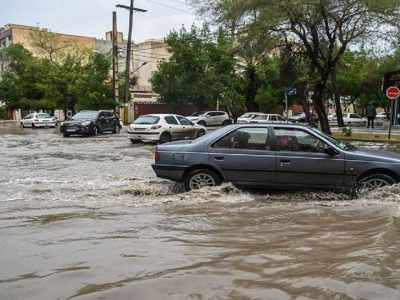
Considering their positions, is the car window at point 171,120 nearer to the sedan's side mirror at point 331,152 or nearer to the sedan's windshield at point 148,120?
the sedan's windshield at point 148,120

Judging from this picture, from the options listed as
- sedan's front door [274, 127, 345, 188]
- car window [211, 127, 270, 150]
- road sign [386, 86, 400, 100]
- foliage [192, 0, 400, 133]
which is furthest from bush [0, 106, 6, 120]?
sedan's front door [274, 127, 345, 188]

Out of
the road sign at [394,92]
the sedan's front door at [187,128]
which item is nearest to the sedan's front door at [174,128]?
the sedan's front door at [187,128]

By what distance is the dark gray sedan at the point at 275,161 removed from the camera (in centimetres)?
824

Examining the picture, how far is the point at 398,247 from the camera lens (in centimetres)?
558

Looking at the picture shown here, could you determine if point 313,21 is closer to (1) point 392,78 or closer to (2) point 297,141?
(1) point 392,78

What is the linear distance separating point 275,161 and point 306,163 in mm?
529

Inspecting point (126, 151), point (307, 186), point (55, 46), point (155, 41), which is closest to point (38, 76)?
point (55, 46)

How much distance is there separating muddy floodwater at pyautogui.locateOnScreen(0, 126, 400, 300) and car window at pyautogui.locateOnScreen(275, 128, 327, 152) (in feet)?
Result: 2.78

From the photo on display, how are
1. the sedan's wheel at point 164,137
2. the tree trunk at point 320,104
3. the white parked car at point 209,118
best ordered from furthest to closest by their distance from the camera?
the white parked car at point 209,118 < the tree trunk at point 320,104 < the sedan's wheel at point 164,137

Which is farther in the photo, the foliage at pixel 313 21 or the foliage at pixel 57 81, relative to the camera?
the foliage at pixel 57 81

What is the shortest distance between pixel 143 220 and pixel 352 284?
11.2 ft

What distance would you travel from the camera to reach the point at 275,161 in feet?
27.4

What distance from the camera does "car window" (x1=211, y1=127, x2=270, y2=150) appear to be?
8.51 meters

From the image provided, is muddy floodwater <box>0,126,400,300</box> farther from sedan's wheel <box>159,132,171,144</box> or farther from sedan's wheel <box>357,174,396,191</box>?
sedan's wheel <box>159,132,171,144</box>
